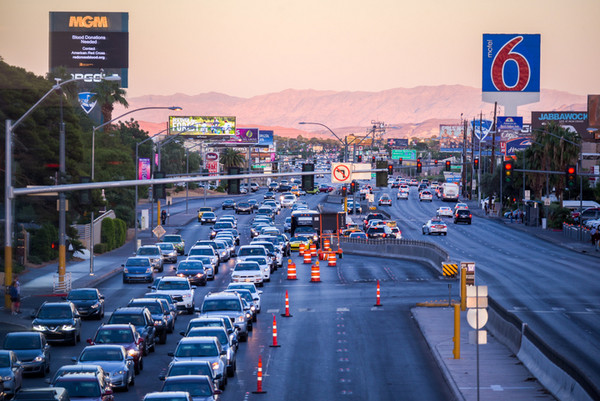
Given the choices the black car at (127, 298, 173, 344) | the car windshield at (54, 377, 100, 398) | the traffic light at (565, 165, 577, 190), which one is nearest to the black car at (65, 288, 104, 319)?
the black car at (127, 298, 173, 344)

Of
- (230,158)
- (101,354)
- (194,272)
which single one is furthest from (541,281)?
(230,158)

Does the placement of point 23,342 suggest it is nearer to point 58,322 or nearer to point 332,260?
point 58,322

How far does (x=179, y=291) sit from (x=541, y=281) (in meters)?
21.7

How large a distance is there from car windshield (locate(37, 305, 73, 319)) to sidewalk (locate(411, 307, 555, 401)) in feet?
39.1

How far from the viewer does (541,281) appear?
52062mm

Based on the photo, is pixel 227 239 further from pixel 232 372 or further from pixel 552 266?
pixel 232 372

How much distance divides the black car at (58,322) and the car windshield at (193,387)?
11701 millimetres

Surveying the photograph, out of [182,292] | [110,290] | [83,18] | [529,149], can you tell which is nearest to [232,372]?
[182,292]

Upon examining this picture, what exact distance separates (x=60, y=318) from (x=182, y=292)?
26.7 ft

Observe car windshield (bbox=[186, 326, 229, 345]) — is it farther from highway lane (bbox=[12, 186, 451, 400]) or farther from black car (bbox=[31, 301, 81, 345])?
black car (bbox=[31, 301, 81, 345])

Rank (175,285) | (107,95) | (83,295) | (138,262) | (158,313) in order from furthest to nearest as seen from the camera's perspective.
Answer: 1. (107,95)
2. (138,262)
3. (175,285)
4. (83,295)
5. (158,313)

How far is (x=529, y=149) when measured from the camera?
110 m

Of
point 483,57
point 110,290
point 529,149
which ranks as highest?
point 483,57

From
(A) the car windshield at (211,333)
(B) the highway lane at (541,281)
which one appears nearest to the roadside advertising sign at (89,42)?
(B) the highway lane at (541,281)
